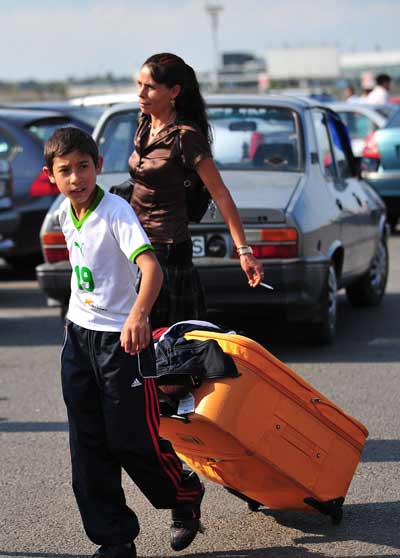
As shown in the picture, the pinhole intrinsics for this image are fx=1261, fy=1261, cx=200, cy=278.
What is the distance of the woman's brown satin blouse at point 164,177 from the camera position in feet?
17.4

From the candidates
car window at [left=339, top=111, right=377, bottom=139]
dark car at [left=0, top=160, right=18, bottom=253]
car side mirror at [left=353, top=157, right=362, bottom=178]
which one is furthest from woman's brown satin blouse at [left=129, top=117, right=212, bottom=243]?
car window at [left=339, top=111, right=377, bottom=139]

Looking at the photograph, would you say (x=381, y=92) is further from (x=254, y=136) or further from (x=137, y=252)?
(x=137, y=252)

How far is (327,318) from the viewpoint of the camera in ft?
27.0

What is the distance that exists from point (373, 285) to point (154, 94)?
197 inches

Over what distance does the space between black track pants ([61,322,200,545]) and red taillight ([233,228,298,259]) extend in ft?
11.6

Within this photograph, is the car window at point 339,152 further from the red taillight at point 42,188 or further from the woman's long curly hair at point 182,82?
the woman's long curly hair at point 182,82

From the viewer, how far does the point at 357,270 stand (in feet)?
30.1

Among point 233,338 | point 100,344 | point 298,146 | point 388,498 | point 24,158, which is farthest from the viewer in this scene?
point 24,158

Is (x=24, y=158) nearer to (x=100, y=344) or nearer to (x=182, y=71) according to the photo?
(x=182, y=71)

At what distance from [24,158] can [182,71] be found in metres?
6.68

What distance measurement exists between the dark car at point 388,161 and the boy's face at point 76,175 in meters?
11.3

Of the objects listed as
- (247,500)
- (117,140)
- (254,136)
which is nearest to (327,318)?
(254,136)

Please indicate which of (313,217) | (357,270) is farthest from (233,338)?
(357,270)

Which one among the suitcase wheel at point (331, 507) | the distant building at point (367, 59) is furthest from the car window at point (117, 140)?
the distant building at point (367, 59)
